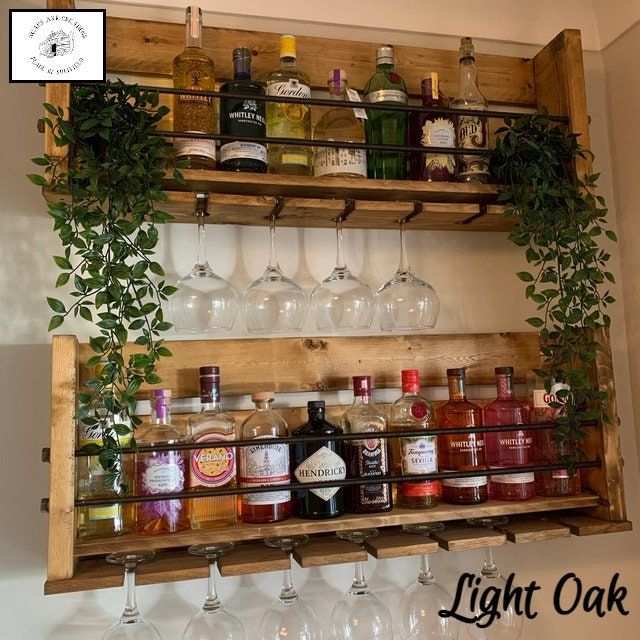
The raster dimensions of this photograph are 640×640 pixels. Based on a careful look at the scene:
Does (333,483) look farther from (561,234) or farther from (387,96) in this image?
(387,96)

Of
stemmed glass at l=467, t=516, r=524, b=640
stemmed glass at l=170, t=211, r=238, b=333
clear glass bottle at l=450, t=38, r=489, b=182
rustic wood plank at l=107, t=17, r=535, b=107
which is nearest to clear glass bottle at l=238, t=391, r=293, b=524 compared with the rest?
stemmed glass at l=170, t=211, r=238, b=333

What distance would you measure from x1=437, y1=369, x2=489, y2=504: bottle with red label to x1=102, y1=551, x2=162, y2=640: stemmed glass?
0.53 metres

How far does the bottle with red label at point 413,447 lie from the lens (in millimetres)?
1104

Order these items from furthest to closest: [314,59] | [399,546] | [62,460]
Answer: [314,59]
[399,546]
[62,460]

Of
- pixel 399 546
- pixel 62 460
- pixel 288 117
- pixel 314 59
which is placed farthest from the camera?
pixel 314 59

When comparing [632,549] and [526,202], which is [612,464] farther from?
[526,202]

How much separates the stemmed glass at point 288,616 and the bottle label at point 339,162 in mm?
641

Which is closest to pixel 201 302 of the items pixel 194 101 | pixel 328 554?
pixel 194 101

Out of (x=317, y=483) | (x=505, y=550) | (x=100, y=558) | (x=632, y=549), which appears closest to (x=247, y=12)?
(x=317, y=483)

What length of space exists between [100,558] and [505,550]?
31.0 inches

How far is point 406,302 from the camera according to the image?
117 centimetres

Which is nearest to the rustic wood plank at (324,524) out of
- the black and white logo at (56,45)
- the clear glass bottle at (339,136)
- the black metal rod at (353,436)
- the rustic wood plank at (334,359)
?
the black metal rod at (353,436)

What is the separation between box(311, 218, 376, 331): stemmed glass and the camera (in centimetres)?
114

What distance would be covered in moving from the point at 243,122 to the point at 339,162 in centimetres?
18
